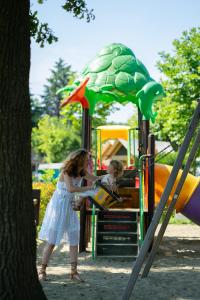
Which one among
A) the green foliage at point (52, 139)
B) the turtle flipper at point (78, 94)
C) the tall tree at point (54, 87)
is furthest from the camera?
the tall tree at point (54, 87)

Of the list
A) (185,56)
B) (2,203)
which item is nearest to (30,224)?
(2,203)

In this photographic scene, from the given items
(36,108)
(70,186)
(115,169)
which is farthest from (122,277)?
(36,108)

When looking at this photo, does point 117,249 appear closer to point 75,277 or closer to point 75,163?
point 75,277

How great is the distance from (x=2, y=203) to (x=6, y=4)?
73.6 inches

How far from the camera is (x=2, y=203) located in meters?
4.57

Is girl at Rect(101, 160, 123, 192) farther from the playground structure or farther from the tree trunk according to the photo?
the tree trunk

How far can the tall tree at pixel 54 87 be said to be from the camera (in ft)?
322

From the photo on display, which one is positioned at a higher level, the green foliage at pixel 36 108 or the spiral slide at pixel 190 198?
the green foliage at pixel 36 108

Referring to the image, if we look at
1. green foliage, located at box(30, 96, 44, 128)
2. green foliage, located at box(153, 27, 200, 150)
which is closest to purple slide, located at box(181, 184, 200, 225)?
green foliage, located at box(153, 27, 200, 150)

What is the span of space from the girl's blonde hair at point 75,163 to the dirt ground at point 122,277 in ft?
4.70

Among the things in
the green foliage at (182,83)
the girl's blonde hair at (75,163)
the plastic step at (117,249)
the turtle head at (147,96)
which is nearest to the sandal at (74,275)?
the girl's blonde hair at (75,163)

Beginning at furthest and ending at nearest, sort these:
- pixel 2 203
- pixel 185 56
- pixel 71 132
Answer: pixel 71 132 < pixel 185 56 < pixel 2 203

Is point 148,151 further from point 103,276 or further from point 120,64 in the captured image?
point 103,276

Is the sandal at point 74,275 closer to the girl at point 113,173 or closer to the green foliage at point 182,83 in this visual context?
the girl at point 113,173
